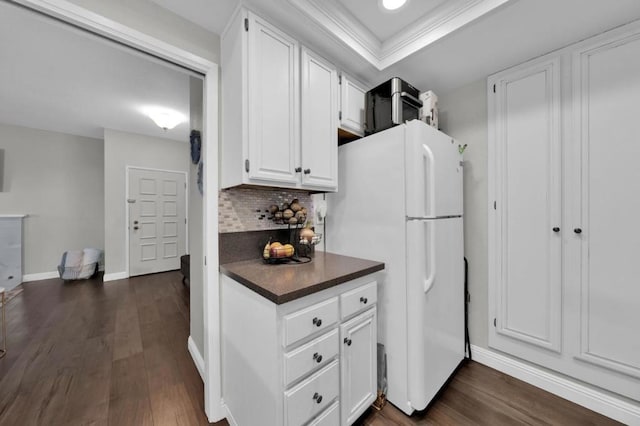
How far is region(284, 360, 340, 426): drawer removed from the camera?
3.23ft

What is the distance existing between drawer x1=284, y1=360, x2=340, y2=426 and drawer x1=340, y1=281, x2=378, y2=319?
0.83 ft

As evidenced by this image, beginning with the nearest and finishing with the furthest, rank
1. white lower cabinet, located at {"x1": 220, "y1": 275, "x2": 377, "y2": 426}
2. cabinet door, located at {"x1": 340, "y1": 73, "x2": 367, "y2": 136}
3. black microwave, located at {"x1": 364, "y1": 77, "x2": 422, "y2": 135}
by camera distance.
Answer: white lower cabinet, located at {"x1": 220, "y1": 275, "x2": 377, "y2": 426}, black microwave, located at {"x1": 364, "y1": 77, "x2": 422, "y2": 135}, cabinet door, located at {"x1": 340, "y1": 73, "x2": 367, "y2": 136}

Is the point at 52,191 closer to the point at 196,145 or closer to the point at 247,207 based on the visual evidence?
the point at 196,145

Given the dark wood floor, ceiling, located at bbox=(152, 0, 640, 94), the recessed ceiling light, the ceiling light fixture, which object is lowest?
the dark wood floor

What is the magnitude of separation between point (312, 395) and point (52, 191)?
19.1 feet

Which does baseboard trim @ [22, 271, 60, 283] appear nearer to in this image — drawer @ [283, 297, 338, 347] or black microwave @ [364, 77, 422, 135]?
drawer @ [283, 297, 338, 347]

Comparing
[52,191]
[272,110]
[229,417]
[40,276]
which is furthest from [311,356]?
[52,191]

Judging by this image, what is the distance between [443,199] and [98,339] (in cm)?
329

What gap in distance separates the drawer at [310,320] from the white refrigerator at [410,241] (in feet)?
1.75

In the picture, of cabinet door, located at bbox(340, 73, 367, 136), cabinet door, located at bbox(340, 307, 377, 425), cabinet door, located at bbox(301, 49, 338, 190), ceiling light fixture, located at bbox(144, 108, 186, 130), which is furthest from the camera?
ceiling light fixture, located at bbox(144, 108, 186, 130)

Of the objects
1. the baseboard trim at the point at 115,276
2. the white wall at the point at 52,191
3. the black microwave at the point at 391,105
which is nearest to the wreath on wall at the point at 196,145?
the black microwave at the point at 391,105

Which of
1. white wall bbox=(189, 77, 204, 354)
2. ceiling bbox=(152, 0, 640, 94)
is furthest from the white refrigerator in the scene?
white wall bbox=(189, 77, 204, 354)

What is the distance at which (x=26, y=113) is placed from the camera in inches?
135

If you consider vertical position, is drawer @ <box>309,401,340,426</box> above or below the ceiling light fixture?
below
